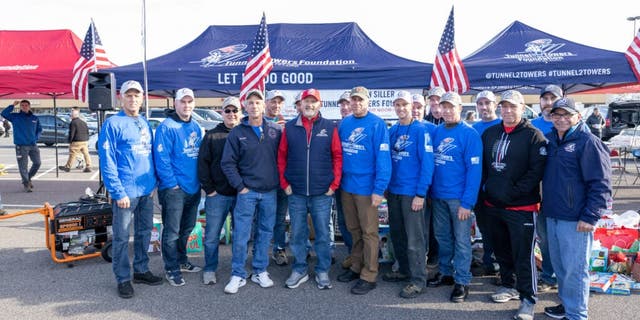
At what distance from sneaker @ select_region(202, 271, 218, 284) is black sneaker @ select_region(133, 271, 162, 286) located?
44 cm

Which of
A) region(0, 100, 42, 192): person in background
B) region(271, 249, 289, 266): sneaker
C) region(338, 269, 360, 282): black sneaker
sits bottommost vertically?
region(338, 269, 360, 282): black sneaker

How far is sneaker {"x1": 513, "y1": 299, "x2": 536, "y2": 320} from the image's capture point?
3.75 m

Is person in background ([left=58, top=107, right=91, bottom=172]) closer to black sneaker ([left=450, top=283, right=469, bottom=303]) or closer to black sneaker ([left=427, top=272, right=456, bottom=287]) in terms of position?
black sneaker ([left=427, top=272, right=456, bottom=287])

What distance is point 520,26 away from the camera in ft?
28.0

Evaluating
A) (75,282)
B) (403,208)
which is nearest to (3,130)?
(75,282)

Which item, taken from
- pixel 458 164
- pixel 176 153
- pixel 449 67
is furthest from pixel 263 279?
pixel 449 67

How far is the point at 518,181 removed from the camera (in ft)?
12.3

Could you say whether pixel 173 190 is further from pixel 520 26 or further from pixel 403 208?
pixel 520 26

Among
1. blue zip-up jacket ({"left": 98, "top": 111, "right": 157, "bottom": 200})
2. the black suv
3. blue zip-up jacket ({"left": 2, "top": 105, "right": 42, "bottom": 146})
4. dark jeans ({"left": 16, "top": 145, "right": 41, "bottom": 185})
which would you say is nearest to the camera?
blue zip-up jacket ({"left": 98, "top": 111, "right": 157, "bottom": 200})

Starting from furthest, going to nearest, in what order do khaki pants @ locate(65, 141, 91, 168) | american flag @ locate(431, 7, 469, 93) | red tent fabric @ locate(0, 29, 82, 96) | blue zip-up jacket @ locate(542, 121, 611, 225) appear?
khaki pants @ locate(65, 141, 91, 168) → red tent fabric @ locate(0, 29, 82, 96) → american flag @ locate(431, 7, 469, 93) → blue zip-up jacket @ locate(542, 121, 611, 225)

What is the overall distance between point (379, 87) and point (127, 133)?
4107 millimetres

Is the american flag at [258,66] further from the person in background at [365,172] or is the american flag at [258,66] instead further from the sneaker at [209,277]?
the sneaker at [209,277]

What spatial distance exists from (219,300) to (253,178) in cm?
118

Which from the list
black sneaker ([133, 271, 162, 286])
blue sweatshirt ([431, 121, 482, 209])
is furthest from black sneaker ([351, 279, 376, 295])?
black sneaker ([133, 271, 162, 286])
